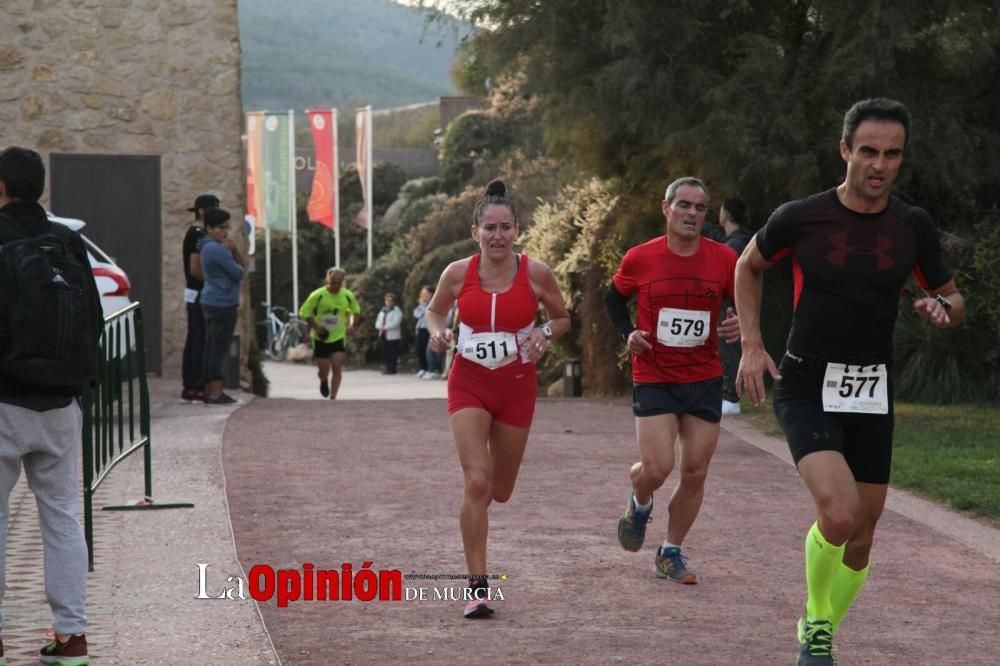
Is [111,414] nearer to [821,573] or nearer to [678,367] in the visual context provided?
[678,367]

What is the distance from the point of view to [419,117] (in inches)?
3179

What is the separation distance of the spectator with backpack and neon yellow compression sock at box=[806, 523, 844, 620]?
2573 millimetres

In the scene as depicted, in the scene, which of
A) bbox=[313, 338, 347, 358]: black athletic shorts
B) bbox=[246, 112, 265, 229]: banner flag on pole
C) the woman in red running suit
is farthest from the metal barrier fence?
bbox=[246, 112, 265, 229]: banner flag on pole

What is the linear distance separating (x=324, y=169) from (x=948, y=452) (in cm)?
3217

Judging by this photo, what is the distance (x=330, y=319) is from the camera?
2031 centimetres

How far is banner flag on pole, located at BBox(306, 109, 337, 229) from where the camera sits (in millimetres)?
43562

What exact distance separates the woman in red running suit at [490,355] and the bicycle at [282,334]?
36.9 m

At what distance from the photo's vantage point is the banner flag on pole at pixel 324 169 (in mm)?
43562

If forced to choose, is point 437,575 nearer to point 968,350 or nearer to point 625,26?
point 625,26

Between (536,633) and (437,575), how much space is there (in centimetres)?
123

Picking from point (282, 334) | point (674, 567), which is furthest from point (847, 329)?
point (282, 334)

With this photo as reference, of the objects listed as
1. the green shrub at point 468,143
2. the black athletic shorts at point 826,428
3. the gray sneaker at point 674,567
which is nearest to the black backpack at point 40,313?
the black athletic shorts at point 826,428

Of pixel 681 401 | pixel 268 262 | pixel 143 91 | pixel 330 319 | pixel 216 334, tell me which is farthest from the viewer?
pixel 268 262

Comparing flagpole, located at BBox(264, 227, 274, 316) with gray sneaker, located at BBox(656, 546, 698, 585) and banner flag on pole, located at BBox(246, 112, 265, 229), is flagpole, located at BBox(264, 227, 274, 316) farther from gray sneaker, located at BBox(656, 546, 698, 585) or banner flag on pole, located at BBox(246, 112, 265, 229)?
gray sneaker, located at BBox(656, 546, 698, 585)
